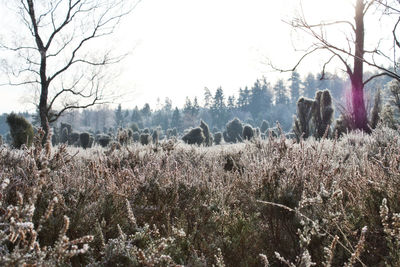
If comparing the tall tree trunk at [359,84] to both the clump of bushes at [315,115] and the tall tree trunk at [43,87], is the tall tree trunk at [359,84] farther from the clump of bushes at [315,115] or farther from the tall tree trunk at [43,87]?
the tall tree trunk at [43,87]

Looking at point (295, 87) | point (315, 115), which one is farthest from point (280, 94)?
point (315, 115)

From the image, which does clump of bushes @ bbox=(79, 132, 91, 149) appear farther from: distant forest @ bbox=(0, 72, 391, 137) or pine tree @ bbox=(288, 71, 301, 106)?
pine tree @ bbox=(288, 71, 301, 106)

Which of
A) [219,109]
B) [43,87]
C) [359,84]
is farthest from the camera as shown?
[219,109]

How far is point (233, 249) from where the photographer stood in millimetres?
2865

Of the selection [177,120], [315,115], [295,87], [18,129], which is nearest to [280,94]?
[295,87]

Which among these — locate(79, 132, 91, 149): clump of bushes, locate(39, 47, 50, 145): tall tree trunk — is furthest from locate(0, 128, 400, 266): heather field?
locate(79, 132, 91, 149): clump of bushes

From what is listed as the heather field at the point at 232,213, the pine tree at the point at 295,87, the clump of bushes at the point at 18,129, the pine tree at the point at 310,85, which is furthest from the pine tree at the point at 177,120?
the heather field at the point at 232,213

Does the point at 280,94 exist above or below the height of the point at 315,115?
above

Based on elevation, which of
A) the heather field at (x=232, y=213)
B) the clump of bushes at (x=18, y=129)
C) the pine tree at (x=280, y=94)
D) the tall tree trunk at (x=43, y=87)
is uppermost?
Result: the pine tree at (x=280, y=94)

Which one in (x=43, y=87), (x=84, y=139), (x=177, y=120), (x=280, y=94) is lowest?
(x=84, y=139)

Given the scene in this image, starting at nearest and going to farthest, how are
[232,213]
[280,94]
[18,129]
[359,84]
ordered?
[232,213] → [359,84] → [18,129] → [280,94]

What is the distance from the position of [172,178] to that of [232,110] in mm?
89832

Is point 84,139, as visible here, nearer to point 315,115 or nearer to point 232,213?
point 315,115

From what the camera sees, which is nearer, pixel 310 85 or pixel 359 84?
pixel 359 84
